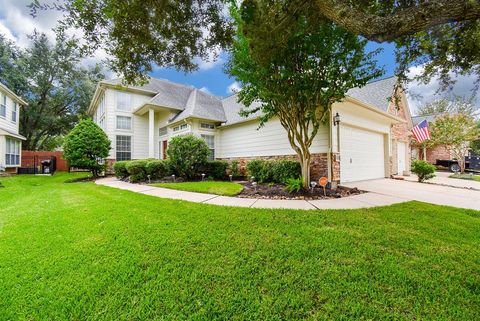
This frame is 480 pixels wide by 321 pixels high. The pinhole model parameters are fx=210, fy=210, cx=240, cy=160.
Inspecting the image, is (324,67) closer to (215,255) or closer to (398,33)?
(398,33)

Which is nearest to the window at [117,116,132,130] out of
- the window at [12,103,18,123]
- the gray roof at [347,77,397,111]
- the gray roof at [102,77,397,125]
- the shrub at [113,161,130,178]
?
the gray roof at [102,77,397,125]

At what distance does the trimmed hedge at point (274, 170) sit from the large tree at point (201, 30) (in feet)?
13.8

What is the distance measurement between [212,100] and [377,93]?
1068 cm

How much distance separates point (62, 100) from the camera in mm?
21641

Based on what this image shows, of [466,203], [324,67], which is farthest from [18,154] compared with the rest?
[466,203]

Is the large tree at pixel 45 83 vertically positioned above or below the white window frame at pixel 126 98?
above

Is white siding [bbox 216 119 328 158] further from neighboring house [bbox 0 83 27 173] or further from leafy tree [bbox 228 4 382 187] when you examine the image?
neighboring house [bbox 0 83 27 173]

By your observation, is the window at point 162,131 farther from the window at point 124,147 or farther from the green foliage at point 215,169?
the green foliage at point 215,169

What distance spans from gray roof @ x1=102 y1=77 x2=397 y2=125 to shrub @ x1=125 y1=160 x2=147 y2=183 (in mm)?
3710

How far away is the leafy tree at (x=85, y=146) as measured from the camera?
419 inches

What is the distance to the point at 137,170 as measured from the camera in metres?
9.52

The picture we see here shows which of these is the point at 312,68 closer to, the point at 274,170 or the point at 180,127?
the point at 274,170

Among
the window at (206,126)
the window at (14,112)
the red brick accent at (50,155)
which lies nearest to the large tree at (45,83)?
the window at (14,112)

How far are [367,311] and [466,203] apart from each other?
6.06 meters
